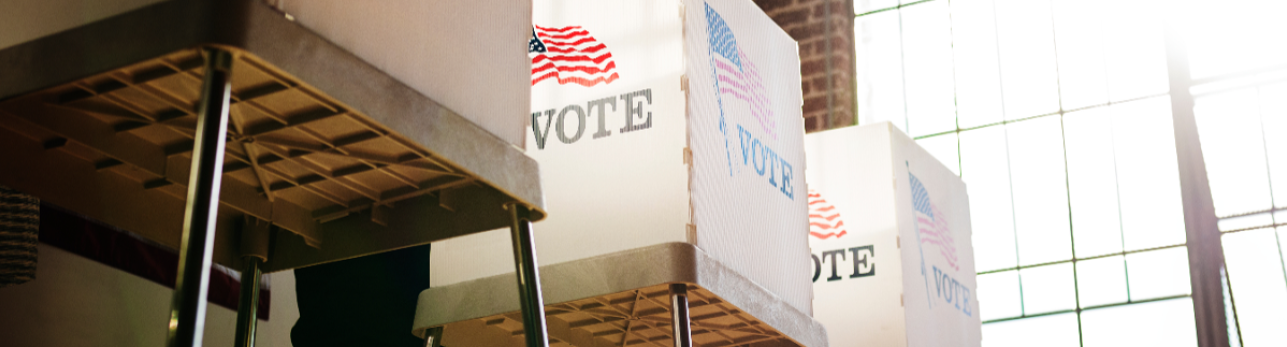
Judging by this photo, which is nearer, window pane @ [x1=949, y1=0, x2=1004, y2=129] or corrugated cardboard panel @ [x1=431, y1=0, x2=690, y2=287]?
corrugated cardboard panel @ [x1=431, y1=0, x2=690, y2=287]

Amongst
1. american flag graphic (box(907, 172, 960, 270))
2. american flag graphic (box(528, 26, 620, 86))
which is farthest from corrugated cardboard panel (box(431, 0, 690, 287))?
american flag graphic (box(907, 172, 960, 270))

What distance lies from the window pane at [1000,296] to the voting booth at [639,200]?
325 centimetres

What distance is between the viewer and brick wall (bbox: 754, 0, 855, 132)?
17.0 feet

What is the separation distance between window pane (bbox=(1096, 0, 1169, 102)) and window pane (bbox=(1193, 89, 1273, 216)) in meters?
0.24

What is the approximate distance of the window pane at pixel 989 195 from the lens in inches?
190

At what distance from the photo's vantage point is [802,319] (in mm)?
1680

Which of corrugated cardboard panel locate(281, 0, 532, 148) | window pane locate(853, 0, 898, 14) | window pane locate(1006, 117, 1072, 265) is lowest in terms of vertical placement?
corrugated cardboard panel locate(281, 0, 532, 148)

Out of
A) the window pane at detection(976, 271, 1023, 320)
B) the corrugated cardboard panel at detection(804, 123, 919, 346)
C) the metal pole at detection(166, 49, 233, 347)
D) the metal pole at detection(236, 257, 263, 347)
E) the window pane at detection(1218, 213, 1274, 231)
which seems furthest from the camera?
the window pane at detection(976, 271, 1023, 320)

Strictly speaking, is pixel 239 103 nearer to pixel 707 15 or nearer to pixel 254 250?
pixel 254 250

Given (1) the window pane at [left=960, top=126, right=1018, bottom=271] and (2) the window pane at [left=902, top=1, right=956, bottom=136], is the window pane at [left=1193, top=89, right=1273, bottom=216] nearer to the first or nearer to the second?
(1) the window pane at [left=960, top=126, right=1018, bottom=271]

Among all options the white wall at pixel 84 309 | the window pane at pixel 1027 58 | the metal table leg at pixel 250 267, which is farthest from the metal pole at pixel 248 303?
the window pane at pixel 1027 58

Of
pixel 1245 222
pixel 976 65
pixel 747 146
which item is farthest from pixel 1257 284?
pixel 747 146

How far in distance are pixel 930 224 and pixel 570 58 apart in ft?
4.53

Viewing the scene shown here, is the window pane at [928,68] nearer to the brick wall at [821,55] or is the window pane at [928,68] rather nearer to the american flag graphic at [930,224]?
the brick wall at [821,55]
